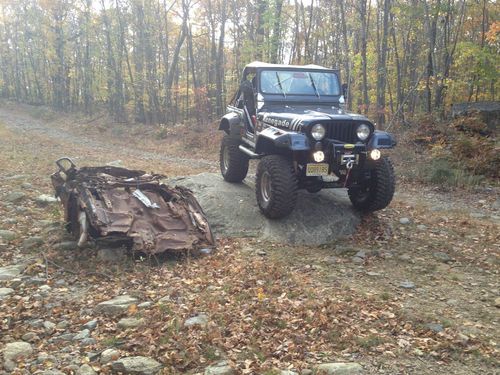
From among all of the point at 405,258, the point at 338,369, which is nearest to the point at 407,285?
the point at 405,258

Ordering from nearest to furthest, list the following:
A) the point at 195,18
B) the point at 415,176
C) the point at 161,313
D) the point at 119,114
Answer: the point at 161,313
the point at 415,176
the point at 119,114
the point at 195,18

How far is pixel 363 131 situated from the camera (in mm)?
6422

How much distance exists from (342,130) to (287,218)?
5.20ft

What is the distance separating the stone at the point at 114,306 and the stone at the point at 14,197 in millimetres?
4722

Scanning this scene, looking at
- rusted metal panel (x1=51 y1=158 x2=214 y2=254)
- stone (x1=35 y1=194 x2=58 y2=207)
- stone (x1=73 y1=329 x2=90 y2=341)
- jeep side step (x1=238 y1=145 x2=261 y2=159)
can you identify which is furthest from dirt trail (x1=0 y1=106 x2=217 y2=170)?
stone (x1=73 y1=329 x2=90 y2=341)

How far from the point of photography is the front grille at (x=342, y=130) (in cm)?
634

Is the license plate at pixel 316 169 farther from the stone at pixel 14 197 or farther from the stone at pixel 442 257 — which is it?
the stone at pixel 14 197

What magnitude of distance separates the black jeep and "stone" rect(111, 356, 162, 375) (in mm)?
3303

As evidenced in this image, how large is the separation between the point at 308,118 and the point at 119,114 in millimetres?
20737

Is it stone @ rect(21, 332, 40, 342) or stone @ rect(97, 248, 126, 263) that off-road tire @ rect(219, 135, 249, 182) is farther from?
stone @ rect(21, 332, 40, 342)

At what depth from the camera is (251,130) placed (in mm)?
8156

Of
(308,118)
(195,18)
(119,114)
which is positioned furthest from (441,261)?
(195,18)

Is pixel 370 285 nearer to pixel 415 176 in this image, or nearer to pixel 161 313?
pixel 161 313

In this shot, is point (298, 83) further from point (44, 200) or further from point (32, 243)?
point (44, 200)
